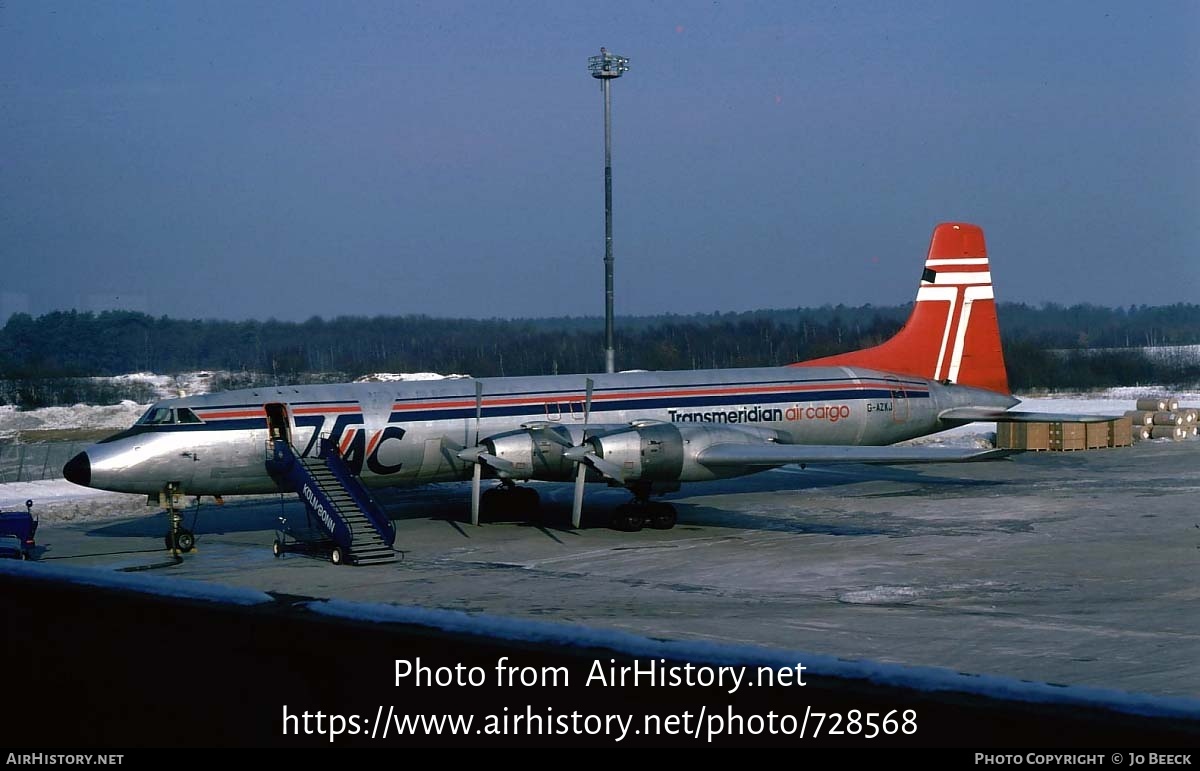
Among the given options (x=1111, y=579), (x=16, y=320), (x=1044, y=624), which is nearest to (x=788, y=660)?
(x=1044, y=624)

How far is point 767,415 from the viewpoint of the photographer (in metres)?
27.8

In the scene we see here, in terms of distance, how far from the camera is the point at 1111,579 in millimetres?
18312

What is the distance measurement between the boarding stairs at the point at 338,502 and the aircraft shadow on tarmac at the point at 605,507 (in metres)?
2.96

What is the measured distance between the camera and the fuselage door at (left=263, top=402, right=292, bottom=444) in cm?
2400

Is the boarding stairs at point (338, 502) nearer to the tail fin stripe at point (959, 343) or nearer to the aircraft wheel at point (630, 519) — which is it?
the aircraft wheel at point (630, 519)

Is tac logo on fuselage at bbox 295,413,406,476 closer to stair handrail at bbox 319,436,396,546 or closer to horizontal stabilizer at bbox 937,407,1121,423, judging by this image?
stair handrail at bbox 319,436,396,546

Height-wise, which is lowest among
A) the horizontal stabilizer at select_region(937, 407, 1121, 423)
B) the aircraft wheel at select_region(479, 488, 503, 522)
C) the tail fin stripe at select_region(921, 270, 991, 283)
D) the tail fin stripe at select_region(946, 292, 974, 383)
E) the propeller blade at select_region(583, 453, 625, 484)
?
the aircraft wheel at select_region(479, 488, 503, 522)

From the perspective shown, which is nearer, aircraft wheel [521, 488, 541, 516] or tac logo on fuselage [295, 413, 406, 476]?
tac logo on fuselage [295, 413, 406, 476]

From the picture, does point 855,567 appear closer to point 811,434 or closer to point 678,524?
point 678,524

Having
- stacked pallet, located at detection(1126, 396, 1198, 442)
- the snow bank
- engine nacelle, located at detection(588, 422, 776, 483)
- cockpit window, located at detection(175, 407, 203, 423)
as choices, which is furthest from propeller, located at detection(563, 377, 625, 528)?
stacked pallet, located at detection(1126, 396, 1198, 442)

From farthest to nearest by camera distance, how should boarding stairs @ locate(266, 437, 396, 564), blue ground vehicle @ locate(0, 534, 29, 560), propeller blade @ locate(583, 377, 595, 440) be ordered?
propeller blade @ locate(583, 377, 595, 440), boarding stairs @ locate(266, 437, 396, 564), blue ground vehicle @ locate(0, 534, 29, 560)

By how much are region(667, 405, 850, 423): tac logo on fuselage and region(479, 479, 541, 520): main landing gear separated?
12.6 ft

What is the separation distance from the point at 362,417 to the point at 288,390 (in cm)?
178

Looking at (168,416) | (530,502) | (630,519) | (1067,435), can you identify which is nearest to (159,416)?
(168,416)
